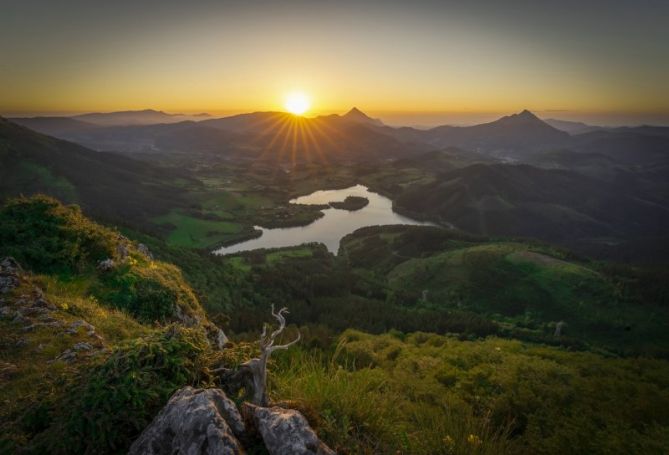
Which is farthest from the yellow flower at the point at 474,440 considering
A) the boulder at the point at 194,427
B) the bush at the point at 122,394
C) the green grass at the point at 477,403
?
the bush at the point at 122,394

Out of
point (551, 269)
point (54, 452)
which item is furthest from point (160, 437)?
point (551, 269)

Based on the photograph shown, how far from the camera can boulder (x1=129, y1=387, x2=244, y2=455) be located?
4008 millimetres

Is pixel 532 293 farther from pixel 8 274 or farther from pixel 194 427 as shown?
pixel 194 427

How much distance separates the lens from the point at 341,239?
160000mm

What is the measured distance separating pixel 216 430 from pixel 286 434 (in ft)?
2.69

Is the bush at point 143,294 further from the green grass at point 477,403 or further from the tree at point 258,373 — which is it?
the tree at point 258,373

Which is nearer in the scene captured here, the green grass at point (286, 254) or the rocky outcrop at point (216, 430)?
the rocky outcrop at point (216, 430)

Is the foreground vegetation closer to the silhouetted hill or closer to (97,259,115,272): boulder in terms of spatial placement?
(97,259,115,272): boulder

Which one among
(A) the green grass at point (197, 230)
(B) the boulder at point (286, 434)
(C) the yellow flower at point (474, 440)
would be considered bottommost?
(A) the green grass at point (197, 230)

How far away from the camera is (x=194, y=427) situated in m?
4.05

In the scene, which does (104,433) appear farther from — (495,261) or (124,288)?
(495,261)

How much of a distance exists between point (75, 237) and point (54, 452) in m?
13.2

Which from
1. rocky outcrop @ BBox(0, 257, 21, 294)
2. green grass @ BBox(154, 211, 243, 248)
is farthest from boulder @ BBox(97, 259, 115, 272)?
green grass @ BBox(154, 211, 243, 248)

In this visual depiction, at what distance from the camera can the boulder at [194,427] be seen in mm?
4008
